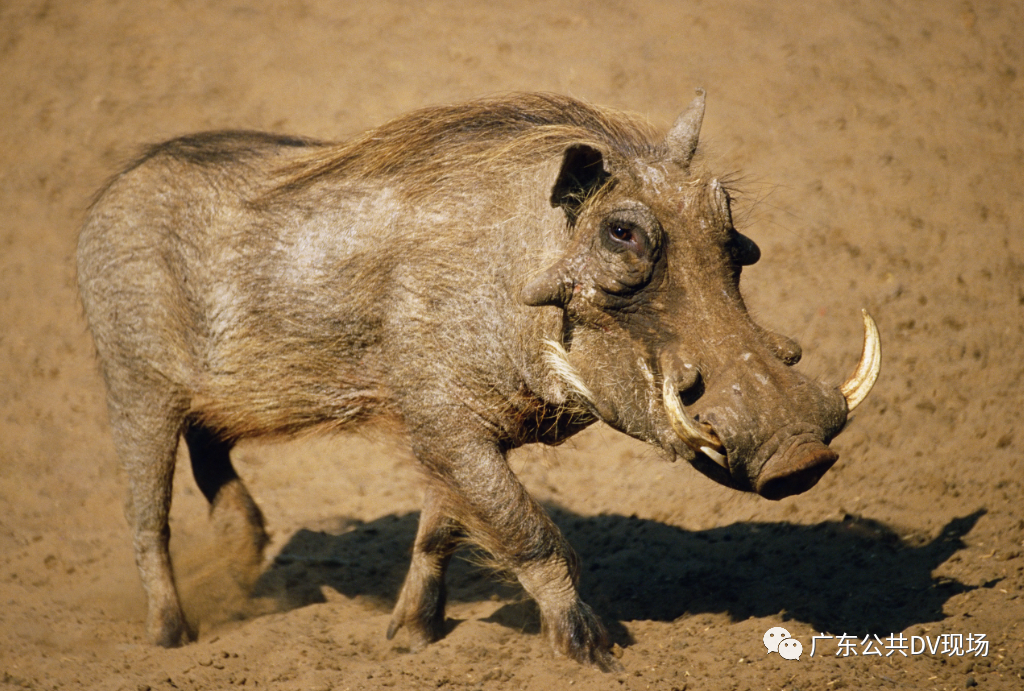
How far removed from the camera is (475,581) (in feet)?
16.8

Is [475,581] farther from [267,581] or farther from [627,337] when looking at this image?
[627,337]

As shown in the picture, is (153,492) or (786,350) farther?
(153,492)

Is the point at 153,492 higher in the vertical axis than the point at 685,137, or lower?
lower

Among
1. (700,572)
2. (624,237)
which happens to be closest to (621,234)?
(624,237)

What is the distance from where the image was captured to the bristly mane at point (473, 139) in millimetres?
3701

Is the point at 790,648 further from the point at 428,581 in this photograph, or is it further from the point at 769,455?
the point at 428,581

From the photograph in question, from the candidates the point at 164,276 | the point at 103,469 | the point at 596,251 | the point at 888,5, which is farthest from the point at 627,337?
the point at 888,5

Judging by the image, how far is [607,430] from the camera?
608 centimetres

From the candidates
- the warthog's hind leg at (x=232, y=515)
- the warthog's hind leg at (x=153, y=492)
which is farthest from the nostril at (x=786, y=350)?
the warthog's hind leg at (x=232, y=515)

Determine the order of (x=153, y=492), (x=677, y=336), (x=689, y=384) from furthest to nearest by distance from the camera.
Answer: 1. (x=153, y=492)
2. (x=677, y=336)
3. (x=689, y=384)

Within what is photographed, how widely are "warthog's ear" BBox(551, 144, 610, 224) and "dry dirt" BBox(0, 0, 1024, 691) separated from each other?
94 cm

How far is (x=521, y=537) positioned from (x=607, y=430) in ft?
8.33

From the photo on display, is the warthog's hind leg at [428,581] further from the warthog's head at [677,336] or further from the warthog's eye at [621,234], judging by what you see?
the warthog's eye at [621,234]

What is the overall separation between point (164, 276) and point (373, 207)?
3.45 feet
